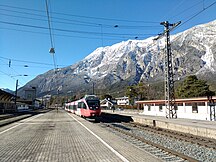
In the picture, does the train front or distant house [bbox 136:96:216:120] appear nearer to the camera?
the train front

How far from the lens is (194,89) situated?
2378 inches

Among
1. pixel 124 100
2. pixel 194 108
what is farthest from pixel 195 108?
pixel 124 100

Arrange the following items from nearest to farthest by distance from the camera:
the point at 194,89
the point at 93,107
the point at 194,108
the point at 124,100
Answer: the point at 93,107
the point at 194,108
the point at 194,89
the point at 124,100

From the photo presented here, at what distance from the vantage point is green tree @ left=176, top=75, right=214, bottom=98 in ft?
193

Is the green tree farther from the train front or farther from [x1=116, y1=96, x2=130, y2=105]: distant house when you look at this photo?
[x1=116, y1=96, x2=130, y2=105]: distant house

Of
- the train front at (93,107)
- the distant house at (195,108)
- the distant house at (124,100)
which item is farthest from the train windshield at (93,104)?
the distant house at (124,100)

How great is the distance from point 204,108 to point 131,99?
63.2 m

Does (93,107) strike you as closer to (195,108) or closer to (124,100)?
(195,108)

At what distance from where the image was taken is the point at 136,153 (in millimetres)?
10180

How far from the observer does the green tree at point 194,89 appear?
5869cm

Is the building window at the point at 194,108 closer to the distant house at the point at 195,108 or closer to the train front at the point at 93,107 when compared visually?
the distant house at the point at 195,108

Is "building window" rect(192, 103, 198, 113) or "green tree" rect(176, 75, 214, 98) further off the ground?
"green tree" rect(176, 75, 214, 98)

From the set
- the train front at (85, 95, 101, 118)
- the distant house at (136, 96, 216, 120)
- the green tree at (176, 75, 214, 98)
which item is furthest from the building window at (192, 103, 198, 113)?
the green tree at (176, 75, 214, 98)

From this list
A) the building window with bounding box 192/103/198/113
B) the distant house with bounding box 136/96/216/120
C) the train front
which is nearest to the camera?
the train front
